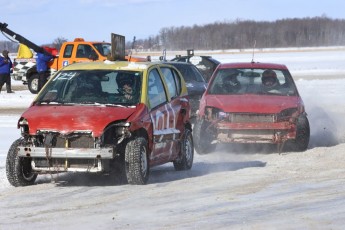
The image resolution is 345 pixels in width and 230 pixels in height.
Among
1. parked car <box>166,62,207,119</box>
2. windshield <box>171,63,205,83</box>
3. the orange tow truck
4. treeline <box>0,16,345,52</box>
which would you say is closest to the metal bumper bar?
parked car <box>166,62,207,119</box>

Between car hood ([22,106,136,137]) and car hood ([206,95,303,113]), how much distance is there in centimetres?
385

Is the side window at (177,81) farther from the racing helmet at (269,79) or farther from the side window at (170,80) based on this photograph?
the racing helmet at (269,79)

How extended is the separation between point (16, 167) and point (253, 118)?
4870mm

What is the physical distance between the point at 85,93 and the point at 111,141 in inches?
44.5

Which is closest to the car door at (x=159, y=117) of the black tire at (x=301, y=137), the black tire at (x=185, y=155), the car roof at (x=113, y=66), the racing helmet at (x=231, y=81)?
the car roof at (x=113, y=66)

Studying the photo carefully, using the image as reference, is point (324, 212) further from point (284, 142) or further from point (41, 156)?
point (284, 142)

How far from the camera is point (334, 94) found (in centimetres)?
2922

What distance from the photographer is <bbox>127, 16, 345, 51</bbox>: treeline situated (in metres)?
159

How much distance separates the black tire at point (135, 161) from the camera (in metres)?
9.68

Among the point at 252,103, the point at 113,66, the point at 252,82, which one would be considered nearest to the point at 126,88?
the point at 113,66

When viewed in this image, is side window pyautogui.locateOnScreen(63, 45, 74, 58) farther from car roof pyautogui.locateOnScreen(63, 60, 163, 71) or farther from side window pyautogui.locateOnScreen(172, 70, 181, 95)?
car roof pyautogui.locateOnScreen(63, 60, 163, 71)

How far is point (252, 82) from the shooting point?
1480cm

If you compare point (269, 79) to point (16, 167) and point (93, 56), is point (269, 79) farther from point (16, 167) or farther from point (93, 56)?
point (93, 56)

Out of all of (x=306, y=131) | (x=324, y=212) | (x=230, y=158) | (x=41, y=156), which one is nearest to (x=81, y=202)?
(x=41, y=156)
